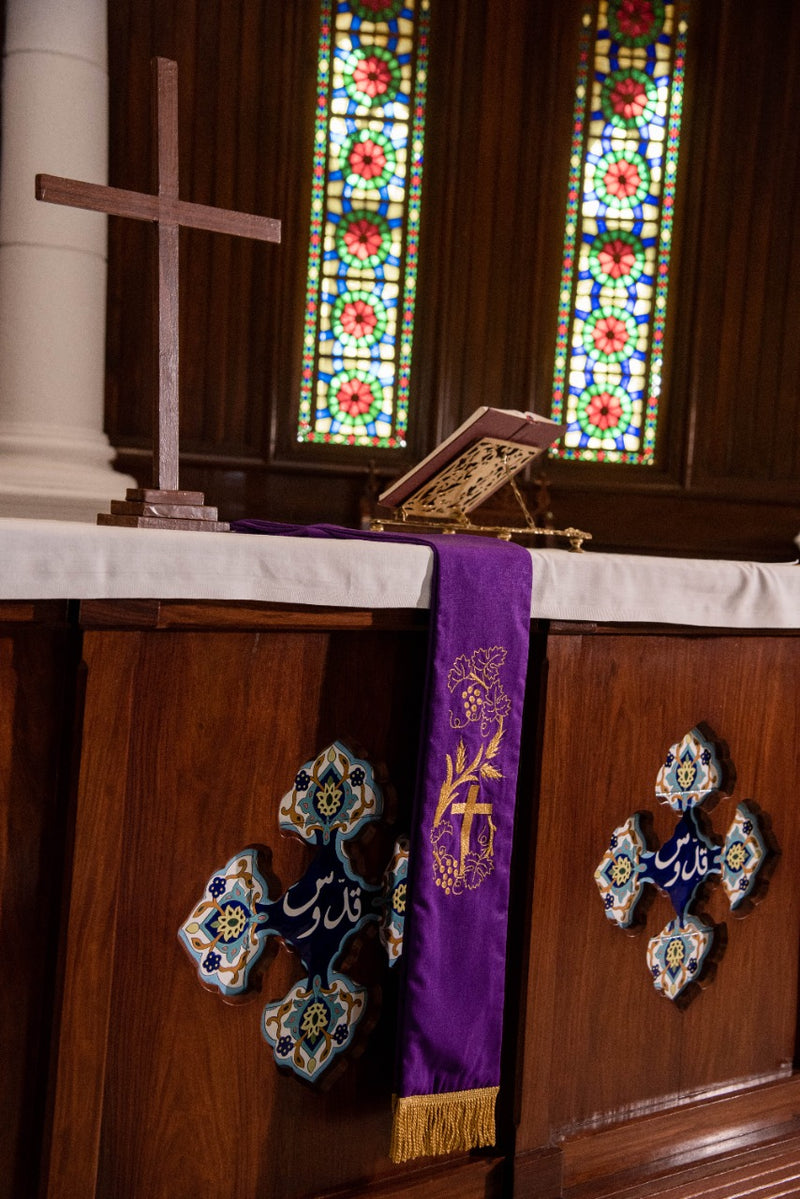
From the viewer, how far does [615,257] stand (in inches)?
209

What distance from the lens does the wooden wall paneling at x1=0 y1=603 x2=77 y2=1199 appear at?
1.68m

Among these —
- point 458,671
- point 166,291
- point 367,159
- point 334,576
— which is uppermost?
point 367,159

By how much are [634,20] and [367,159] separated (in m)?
1.43

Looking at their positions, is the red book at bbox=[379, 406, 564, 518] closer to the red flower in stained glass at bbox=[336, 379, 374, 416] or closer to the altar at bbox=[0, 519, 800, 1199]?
the altar at bbox=[0, 519, 800, 1199]

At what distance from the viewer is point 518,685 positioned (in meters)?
2.02

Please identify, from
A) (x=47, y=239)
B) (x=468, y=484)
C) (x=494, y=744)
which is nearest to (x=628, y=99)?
(x=47, y=239)

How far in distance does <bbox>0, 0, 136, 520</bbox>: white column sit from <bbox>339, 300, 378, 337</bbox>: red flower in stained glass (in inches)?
51.2

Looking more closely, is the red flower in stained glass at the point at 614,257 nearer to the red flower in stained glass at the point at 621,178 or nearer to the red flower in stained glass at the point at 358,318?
the red flower in stained glass at the point at 621,178

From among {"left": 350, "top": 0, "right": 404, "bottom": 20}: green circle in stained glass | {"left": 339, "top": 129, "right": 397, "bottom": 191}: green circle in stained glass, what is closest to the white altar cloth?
{"left": 339, "top": 129, "right": 397, "bottom": 191}: green circle in stained glass

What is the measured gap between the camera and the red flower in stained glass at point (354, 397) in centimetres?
514

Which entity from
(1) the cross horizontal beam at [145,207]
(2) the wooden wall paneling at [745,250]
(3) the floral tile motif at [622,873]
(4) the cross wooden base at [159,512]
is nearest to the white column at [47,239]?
(1) the cross horizontal beam at [145,207]

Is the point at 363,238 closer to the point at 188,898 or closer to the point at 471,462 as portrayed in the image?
the point at 471,462

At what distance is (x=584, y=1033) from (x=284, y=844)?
29.6 inches

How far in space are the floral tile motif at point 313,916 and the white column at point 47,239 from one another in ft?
7.65
